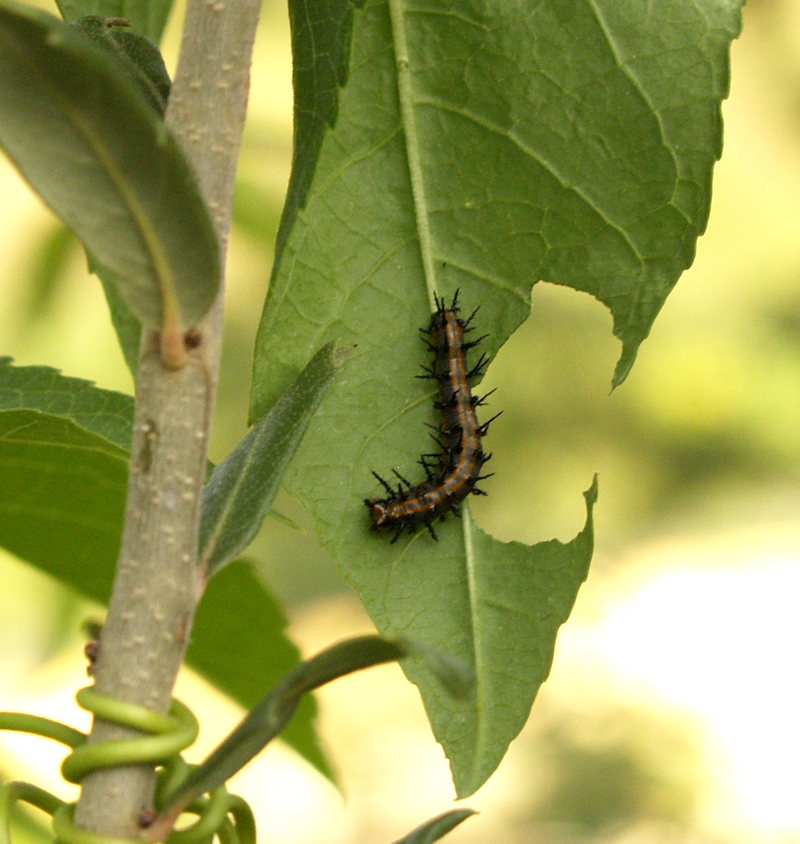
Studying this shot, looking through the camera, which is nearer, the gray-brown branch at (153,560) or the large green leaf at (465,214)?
the gray-brown branch at (153,560)

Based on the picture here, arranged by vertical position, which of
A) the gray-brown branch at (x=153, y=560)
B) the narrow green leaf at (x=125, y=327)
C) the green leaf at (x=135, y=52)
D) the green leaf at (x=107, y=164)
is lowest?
the gray-brown branch at (x=153, y=560)

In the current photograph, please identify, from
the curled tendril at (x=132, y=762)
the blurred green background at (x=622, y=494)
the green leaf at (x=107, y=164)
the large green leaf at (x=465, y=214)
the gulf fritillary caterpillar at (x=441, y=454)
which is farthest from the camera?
the blurred green background at (x=622, y=494)

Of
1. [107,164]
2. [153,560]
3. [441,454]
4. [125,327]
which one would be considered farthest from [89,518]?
[107,164]

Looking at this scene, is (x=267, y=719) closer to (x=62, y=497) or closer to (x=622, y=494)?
(x=62, y=497)

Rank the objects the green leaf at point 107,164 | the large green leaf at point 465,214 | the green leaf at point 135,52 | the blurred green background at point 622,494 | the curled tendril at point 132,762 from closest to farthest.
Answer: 1. the green leaf at point 107,164
2. the curled tendril at point 132,762
3. the green leaf at point 135,52
4. the large green leaf at point 465,214
5. the blurred green background at point 622,494

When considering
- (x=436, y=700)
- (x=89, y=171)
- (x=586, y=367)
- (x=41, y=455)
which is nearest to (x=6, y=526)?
(x=41, y=455)

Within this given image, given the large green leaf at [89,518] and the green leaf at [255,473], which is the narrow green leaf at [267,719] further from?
the large green leaf at [89,518]

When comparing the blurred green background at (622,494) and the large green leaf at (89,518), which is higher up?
the blurred green background at (622,494)

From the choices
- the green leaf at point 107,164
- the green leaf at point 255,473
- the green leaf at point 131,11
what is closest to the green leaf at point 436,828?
the green leaf at point 255,473
